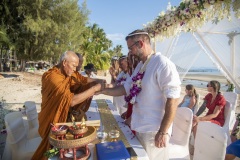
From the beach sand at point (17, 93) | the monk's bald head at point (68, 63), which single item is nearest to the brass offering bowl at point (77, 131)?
the monk's bald head at point (68, 63)

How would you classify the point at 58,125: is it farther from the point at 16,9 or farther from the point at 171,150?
the point at 16,9

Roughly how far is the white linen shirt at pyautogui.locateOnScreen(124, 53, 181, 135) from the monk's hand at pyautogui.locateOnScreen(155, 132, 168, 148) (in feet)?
0.45

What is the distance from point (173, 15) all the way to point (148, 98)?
4.21m

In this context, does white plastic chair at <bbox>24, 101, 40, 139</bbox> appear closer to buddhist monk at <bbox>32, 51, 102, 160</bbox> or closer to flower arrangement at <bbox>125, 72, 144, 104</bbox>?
buddhist monk at <bbox>32, 51, 102, 160</bbox>

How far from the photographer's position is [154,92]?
99.0 inches

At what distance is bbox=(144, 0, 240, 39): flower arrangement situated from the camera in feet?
13.7

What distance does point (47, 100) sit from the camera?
265cm

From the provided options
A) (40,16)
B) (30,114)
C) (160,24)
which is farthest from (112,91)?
(40,16)

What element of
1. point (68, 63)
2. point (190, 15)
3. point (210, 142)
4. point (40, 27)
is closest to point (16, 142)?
point (68, 63)

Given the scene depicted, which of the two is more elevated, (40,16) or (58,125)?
(40,16)

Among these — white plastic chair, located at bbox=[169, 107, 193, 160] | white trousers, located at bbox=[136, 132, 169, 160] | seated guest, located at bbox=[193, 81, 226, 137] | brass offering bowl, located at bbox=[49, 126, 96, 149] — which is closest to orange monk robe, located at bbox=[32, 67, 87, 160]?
brass offering bowl, located at bbox=[49, 126, 96, 149]

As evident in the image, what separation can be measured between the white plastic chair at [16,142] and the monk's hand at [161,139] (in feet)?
7.86

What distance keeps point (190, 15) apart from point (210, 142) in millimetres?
3545

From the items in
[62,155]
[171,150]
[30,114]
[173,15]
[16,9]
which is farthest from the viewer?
[16,9]
